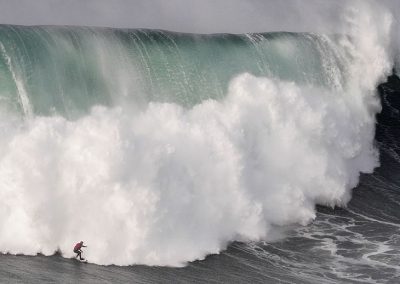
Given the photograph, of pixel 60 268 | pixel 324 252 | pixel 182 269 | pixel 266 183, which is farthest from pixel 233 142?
pixel 60 268

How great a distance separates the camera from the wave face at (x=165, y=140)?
57.2 feet

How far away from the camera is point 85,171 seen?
17.7 metres

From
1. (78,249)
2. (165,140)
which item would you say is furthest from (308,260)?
(78,249)

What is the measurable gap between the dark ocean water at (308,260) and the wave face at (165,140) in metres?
0.48

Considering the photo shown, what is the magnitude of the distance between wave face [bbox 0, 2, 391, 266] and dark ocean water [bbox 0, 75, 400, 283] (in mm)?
476

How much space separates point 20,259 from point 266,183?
26.9 feet

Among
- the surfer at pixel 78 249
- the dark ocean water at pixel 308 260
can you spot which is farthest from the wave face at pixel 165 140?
the dark ocean water at pixel 308 260

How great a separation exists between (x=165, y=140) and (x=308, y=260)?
4325mm

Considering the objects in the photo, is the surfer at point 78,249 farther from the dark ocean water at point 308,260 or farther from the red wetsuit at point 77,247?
the dark ocean water at point 308,260

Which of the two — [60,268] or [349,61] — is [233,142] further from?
[349,61]

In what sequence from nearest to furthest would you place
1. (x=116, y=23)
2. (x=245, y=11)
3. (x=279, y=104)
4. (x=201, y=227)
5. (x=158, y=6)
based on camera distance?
(x=201, y=227) → (x=279, y=104) → (x=116, y=23) → (x=158, y=6) → (x=245, y=11)

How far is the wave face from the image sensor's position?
1742cm

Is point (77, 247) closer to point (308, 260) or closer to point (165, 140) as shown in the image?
point (165, 140)

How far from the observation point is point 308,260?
19.6 m
